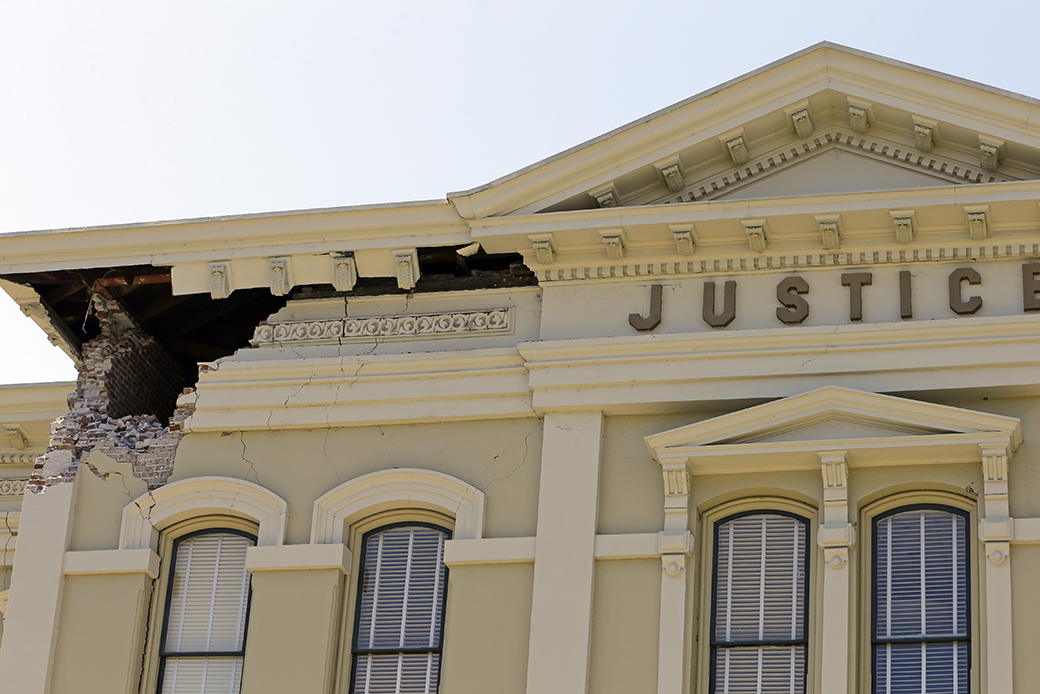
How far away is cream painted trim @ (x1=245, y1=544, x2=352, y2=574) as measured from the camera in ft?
47.1

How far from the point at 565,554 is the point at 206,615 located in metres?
3.19

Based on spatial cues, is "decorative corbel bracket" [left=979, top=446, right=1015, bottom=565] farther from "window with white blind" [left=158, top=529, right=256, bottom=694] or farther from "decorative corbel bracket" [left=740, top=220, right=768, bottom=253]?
"window with white blind" [left=158, top=529, right=256, bottom=694]

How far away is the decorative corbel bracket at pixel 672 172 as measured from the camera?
1493 centimetres

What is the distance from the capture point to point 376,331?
15453mm

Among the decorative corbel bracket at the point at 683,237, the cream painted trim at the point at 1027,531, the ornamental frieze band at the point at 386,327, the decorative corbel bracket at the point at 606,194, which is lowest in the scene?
the cream painted trim at the point at 1027,531

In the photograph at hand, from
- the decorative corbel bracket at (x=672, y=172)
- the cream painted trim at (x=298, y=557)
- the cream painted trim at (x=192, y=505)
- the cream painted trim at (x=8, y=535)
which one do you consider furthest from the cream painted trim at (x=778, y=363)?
the cream painted trim at (x=8, y=535)

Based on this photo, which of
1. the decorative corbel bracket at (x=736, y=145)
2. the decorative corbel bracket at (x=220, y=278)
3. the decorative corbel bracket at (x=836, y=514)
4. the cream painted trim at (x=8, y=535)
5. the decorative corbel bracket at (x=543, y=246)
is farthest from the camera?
the cream painted trim at (x=8, y=535)

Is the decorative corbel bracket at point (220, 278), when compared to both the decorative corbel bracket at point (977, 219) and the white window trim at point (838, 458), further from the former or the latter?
the decorative corbel bracket at point (977, 219)

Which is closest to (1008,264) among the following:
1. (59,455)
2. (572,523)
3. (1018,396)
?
(1018,396)

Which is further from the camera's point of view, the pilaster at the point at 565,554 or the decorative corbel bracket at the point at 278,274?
the decorative corbel bracket at the point at 278,274

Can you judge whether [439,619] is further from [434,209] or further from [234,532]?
[434,209]

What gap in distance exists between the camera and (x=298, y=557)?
1443cm

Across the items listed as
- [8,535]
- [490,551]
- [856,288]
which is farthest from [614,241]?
[8,535]

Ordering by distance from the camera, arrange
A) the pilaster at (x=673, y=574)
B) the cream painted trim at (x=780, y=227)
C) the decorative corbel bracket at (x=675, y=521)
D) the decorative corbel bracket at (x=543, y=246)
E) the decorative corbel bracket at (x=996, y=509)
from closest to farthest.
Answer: the decorative corbel bracket at (x=996, y=509)
the pilaster at (x=673, y=574)
the decorative corbel bracket at (x=675, y=521)
the cream painted trim at (x=780, y=227)
the decorative corbel bracket at (x=543, y=246)
